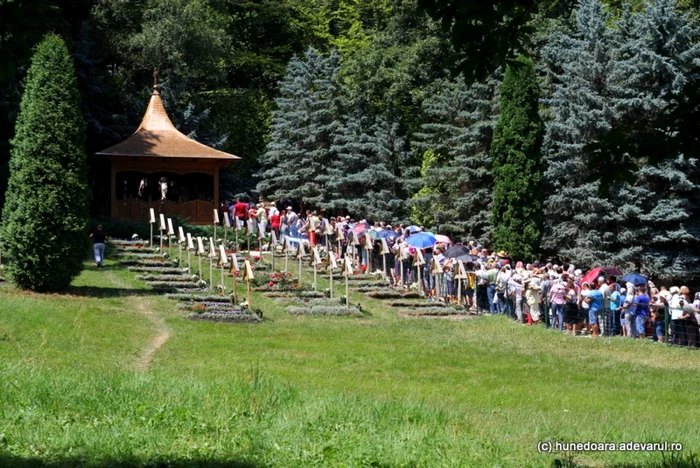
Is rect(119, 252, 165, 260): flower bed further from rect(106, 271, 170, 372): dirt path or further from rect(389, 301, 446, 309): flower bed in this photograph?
rect(389, 301, 446, 309): flower bed

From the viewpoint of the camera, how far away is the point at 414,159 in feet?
158

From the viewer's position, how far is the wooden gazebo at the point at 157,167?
137ft

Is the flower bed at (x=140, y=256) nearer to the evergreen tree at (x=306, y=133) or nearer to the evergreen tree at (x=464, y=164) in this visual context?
the evergreen tree at (x=464, y=164)

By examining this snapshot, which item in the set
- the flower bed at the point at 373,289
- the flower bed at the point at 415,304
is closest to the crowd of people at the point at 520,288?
the flower bed at the point at 415,304

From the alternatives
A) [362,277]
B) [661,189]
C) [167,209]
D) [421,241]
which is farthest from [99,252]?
[661,189]

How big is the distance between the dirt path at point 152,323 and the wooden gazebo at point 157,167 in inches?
461

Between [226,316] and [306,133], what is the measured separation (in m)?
25.5

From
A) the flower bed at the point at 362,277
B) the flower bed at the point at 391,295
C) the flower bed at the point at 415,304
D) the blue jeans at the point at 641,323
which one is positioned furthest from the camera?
the flower bed at the point at 362,277

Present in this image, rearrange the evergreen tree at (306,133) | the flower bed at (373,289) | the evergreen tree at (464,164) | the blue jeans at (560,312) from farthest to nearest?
1. the evergreen tree at (306,133)
2. the evergreen tree at (464,164)
3. the flower bed at (373,289)
4. the blue jeans at (560,312)

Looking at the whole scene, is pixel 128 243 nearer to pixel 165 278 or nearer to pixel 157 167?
pixel 165 278

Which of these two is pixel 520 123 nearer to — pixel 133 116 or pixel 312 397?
pixel 133 116

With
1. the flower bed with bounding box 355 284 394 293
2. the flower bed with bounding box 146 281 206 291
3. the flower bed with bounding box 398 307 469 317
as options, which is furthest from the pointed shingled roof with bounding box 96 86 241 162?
the flower bed with bounding box 398 307 469 317

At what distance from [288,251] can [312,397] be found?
24977 millimetres

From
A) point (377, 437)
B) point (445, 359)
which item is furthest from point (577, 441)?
point (445, 359)
